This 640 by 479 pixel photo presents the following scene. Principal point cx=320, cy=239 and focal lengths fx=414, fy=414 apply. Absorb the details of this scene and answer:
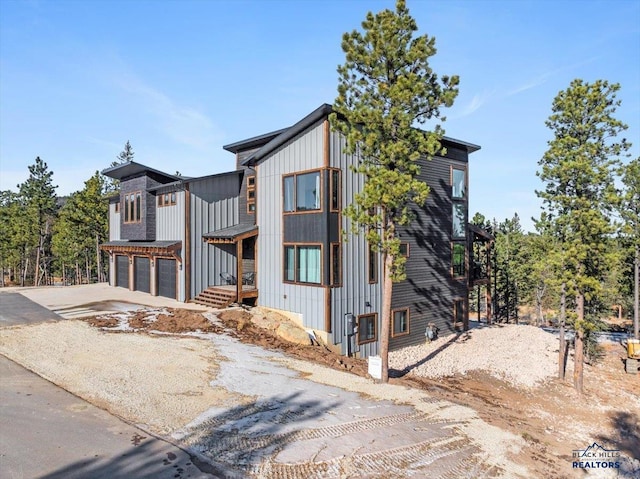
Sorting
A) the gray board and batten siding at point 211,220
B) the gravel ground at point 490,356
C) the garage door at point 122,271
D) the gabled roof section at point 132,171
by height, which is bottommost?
the gravel ground at point 490,356

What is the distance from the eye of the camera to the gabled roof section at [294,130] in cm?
1611

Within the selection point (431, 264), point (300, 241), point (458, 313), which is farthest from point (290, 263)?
point (458, 313)

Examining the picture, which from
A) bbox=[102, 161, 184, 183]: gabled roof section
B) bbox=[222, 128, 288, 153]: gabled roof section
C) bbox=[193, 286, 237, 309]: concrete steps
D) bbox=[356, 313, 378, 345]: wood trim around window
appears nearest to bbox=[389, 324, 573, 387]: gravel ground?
bbox=[356, 313, 378, 345]: wood trim around window

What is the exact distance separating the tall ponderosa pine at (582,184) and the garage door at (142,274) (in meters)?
21.7

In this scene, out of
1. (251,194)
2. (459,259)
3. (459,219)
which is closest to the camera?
(251,194)

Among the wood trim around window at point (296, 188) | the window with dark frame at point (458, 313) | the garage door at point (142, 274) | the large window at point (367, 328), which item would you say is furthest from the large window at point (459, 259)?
the garage door at point (142, 274)

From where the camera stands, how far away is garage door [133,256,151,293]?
25.1 meters

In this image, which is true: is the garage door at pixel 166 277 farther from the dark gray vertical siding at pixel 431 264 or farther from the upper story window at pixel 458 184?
the upper story window at pixel 458 184

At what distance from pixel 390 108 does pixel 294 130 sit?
5.63 m

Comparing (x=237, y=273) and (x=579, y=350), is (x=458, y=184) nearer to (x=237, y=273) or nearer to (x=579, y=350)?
(x=579, y=350)

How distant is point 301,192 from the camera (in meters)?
17.3

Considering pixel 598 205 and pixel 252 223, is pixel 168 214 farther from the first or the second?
pixel 598 205

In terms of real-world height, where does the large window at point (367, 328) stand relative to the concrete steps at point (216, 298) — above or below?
below

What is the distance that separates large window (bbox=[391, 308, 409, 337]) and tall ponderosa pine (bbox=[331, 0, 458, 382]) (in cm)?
622
